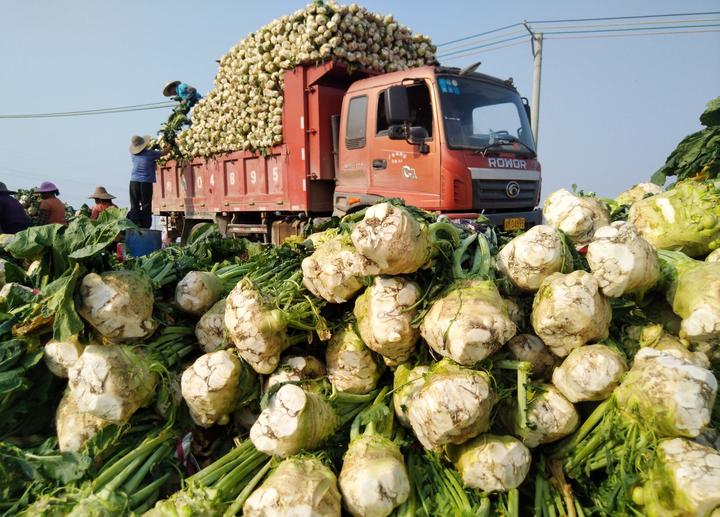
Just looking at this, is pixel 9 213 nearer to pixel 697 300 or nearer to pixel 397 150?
pixel 397 150

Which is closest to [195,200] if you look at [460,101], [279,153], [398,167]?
[279,153]

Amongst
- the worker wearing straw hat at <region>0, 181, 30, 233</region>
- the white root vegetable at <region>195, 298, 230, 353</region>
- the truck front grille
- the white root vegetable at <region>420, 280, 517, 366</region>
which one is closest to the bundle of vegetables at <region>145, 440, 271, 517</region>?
the white root vegetable at <region>195, 298, 230, 353</region>

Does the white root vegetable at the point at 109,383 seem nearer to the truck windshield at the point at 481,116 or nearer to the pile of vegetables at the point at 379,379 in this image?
the pile of vegetables at the point at 379,379

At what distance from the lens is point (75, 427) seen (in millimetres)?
2416

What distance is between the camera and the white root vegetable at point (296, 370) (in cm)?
255

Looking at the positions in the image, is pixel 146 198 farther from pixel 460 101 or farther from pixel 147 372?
pixel 147 372

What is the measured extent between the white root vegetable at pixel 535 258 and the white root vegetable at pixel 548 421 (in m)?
0.61

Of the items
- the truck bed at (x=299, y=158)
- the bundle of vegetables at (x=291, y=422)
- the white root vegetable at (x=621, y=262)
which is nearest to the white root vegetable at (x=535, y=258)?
the white root vegetable at (x=621, y=262)

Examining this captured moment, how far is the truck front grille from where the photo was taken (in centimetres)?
665

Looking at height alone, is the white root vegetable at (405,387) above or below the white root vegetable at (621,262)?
below

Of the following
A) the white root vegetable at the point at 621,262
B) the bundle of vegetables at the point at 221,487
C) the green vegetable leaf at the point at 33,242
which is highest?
the green vegetable leaf at the point at 33,242

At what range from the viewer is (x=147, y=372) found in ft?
8.04

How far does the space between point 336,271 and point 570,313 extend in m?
1.16

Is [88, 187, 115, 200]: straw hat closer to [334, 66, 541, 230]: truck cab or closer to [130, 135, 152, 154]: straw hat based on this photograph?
[130, 135, 152, 154]: straw hat
